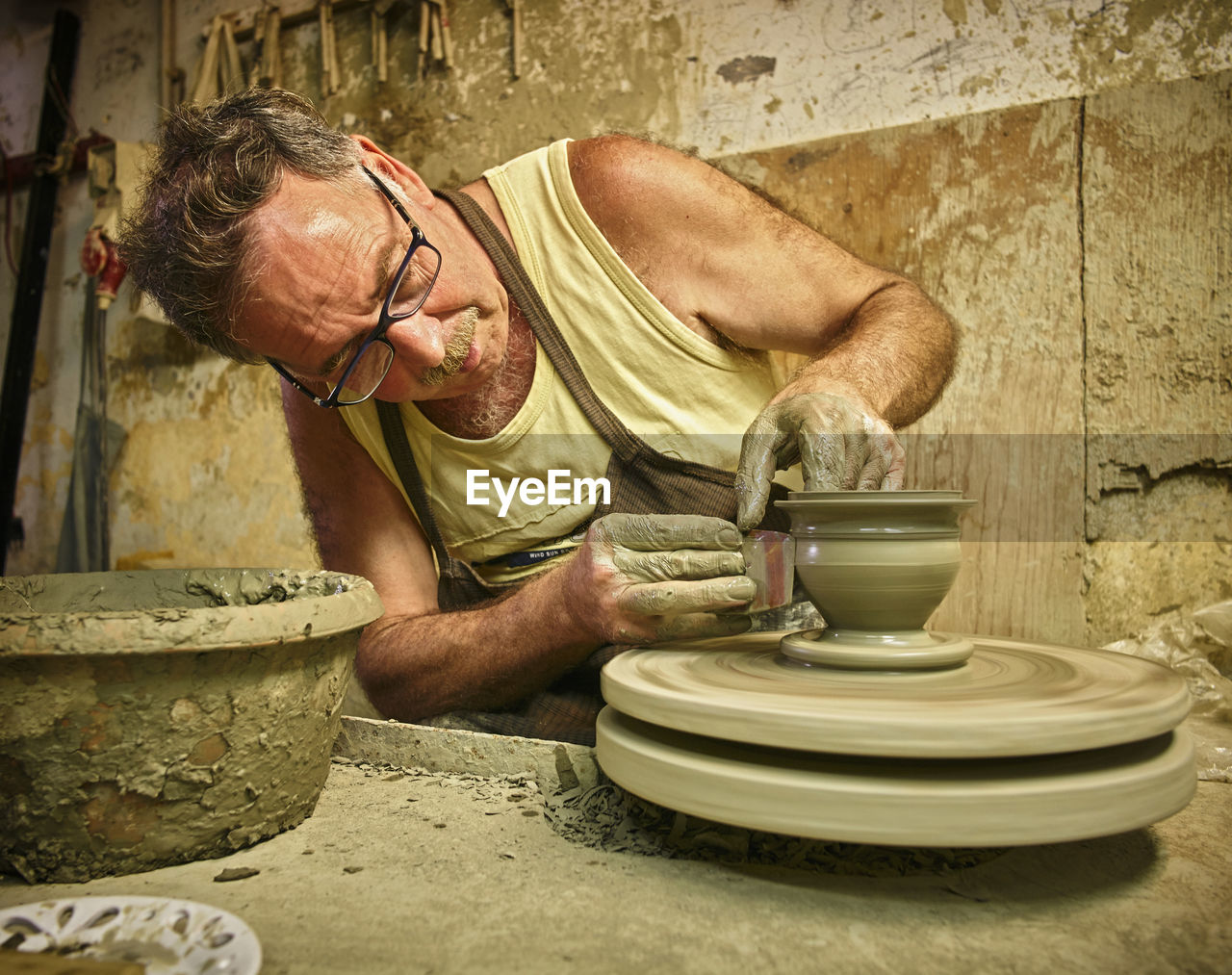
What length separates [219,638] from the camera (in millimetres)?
1059

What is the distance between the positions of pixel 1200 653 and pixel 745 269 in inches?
60.4

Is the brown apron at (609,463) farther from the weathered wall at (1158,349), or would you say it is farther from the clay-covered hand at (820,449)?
the weathered wall at (1158,349)

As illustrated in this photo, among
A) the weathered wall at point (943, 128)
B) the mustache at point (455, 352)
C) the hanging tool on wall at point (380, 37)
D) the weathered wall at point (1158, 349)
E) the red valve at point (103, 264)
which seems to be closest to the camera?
the mustache at point (455, 352)

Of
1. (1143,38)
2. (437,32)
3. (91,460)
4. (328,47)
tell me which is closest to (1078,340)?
(1143,38)

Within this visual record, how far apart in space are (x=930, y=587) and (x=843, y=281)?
3.07 ft

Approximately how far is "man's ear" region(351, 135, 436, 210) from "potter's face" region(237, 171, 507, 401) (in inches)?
2.6

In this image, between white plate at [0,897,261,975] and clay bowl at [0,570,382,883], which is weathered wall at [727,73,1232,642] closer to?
clay bowl at [0,570,382,883]

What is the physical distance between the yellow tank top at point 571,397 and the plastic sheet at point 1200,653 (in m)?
1.18

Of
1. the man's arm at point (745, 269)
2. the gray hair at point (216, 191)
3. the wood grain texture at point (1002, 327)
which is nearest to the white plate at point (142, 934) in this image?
the gray hair at point (216, 191)

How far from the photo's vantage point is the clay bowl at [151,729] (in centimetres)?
103

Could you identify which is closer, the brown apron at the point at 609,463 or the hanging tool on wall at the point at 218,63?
the brown apron at the point at 609,463

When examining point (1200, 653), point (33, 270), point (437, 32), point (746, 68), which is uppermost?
point (437, 32)

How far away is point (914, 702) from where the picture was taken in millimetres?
1045

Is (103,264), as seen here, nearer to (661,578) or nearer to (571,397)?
(571,397)
